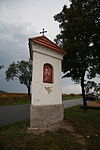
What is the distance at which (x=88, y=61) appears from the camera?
32.9ft

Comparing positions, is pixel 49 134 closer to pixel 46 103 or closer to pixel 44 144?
pixel 44 144

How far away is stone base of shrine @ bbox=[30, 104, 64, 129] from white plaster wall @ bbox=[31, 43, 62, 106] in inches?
9.7

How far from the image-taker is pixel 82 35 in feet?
29.0

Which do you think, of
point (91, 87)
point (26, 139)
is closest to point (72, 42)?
point (91, 87)

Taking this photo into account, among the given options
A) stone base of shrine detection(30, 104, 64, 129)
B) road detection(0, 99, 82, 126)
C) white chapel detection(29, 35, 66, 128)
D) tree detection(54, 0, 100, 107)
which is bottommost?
road detection(0, 99, 82, 126)

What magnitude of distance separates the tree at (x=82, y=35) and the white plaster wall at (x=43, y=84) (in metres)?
2.68

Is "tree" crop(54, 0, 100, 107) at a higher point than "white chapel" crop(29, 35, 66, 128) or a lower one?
higher

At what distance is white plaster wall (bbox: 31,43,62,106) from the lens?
6117mm

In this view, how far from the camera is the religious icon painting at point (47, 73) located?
21.9ft

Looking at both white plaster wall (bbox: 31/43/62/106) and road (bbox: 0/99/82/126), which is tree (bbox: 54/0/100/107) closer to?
white plaster wall (bbox: 31/43/62/106)

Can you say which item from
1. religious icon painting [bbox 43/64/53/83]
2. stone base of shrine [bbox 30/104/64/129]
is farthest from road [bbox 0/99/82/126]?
religious icon painting [bbox 43/64/53/83]

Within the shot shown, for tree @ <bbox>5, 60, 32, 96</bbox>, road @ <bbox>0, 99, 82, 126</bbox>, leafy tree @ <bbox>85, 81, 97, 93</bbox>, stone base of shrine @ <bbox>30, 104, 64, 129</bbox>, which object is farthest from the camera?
tree @ <bbox>5, 60, 32, 96</bbox>

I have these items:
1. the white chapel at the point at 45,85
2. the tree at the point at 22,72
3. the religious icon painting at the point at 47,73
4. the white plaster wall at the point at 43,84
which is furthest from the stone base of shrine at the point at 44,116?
the tree at the point at 22,72

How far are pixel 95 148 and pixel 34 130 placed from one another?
264 cm
